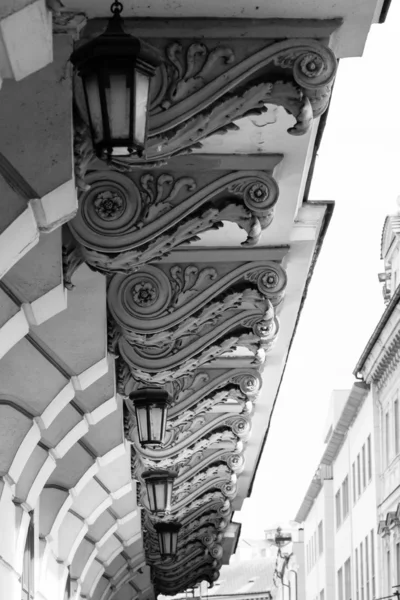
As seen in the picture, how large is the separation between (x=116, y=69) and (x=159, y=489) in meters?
10.3

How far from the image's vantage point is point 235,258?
10133 mm

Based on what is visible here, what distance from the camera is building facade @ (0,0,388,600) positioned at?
6.61m

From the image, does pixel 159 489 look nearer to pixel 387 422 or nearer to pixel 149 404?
pixel 149 404

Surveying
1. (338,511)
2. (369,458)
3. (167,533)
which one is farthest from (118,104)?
(338,511)

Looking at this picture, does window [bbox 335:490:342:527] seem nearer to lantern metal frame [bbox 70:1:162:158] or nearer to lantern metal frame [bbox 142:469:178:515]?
lantern metal frame [bbox 142:469:178:515]

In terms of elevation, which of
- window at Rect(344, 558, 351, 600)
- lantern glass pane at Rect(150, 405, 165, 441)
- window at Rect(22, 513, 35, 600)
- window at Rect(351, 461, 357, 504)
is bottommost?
window at Rect(22, 513, 35, 600)

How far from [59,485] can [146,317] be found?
3750 mm

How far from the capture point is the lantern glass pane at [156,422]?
11.9m

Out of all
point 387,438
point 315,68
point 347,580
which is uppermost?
point 387,438

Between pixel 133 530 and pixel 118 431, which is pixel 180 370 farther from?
pixel 133 530

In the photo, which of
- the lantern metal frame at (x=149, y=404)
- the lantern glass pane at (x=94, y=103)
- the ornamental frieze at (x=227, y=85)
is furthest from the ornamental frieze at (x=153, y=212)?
the lantern metal frame at (x=149, y=404)

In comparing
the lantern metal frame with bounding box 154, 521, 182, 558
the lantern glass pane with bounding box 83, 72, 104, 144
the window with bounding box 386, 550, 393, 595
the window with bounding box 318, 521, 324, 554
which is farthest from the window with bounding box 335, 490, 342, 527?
the lantern glass pane with bounding box 83, 72, 104, 144

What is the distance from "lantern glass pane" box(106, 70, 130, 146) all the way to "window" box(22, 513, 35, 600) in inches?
257

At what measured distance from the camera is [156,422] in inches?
472
